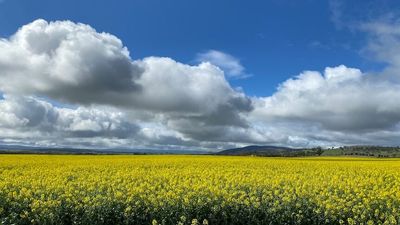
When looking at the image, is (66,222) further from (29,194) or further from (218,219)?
(218,219)

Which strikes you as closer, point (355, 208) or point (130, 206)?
point (130, 206)

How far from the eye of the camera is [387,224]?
13.1m

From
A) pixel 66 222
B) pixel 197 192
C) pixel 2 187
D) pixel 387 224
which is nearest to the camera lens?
pixel 387 224

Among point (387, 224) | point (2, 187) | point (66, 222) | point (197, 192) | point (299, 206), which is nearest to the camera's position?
point (387, 224)

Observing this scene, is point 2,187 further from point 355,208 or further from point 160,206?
point 355,208

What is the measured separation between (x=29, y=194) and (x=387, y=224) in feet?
43.0

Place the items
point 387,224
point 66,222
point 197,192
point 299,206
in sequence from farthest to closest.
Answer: point 197,192 → point 299,206 → point 66,222 → point 387,224

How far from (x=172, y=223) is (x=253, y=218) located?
2930 mm

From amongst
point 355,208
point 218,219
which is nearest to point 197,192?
point 218,219

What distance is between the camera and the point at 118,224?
13.8 metres

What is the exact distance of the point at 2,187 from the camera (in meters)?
18.2

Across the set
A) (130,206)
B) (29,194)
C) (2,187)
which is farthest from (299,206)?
(2,187)

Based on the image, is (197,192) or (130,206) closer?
(130,206)

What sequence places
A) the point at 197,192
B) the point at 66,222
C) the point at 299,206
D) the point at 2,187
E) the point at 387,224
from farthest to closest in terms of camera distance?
the point at 2,187 < the point at 197,192 < the point at 299,206 < the point at 66,222 < the point at 387,224
